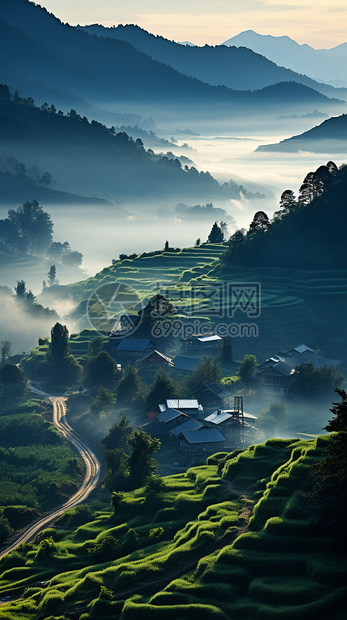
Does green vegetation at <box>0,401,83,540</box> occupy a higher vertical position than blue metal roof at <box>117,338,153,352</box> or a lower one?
lower

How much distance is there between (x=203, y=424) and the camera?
4176 inches

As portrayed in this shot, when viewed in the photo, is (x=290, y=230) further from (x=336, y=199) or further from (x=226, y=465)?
(x=226, y=465)

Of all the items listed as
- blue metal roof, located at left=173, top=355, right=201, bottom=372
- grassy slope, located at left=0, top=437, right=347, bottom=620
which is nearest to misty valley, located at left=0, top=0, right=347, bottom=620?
grassy slope, located at left=0, top=437, right=347, bottom=620

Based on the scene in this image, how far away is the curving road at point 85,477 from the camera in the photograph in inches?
3312

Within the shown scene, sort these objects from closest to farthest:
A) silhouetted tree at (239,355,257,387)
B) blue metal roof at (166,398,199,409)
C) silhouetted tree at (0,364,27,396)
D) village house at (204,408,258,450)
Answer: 1. village house at (204,408,258,450)
2. blue metal roof at (166,398,199,409)
3. silhouetted tree at (239,355,257,387)
4. silhouetted tree at (0,364,27,396)

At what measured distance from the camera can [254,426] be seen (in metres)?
109

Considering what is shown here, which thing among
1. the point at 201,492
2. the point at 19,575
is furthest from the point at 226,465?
the point at 19,575

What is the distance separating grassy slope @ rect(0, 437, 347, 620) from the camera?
52.7 metres

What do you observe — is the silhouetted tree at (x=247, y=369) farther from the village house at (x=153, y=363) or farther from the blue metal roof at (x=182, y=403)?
the blue metal roof at (x=182, y=403)

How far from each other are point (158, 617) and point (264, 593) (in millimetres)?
6920

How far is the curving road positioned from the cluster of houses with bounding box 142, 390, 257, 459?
851 cm

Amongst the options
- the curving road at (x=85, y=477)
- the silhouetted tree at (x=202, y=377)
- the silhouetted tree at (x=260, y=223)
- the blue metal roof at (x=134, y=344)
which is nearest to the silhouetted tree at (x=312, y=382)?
the silhouetted tree at (x=202, y=377)

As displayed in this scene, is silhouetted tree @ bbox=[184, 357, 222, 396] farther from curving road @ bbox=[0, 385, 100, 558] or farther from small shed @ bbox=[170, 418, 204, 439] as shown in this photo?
curving road @ bbox=[0, 385, 100, 558]

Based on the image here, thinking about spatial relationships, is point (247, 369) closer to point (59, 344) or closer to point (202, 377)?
point (202, 377)
